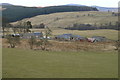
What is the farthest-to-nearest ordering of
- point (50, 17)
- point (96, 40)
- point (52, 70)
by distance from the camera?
point (50, 17) < point (96, 40) < point (52, 70)

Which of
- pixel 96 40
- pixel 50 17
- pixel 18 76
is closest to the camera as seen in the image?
pixel 18 76

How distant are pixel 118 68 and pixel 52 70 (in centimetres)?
681

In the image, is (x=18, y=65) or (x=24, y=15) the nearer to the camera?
(x=18, y=65)

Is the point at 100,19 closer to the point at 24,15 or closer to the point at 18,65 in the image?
the point at 24,15

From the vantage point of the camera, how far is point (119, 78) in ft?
64.8

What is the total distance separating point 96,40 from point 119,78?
5501 cm

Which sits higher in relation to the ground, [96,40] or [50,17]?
[50,17]

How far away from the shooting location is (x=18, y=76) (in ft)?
62.5

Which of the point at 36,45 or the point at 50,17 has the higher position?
the point at 50,17

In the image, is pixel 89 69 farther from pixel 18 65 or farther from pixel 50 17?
pixel 50 17

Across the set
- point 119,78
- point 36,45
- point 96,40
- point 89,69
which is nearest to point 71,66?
point 89,69

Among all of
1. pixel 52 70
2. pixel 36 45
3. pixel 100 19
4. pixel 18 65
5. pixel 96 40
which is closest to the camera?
pixel 52 70

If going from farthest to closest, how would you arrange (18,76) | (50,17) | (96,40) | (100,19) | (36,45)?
(50,17) → (100,19) → (96,40) → (36,45) → (18,76)

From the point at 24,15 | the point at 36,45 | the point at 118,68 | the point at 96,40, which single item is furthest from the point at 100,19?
the point at 118,68
